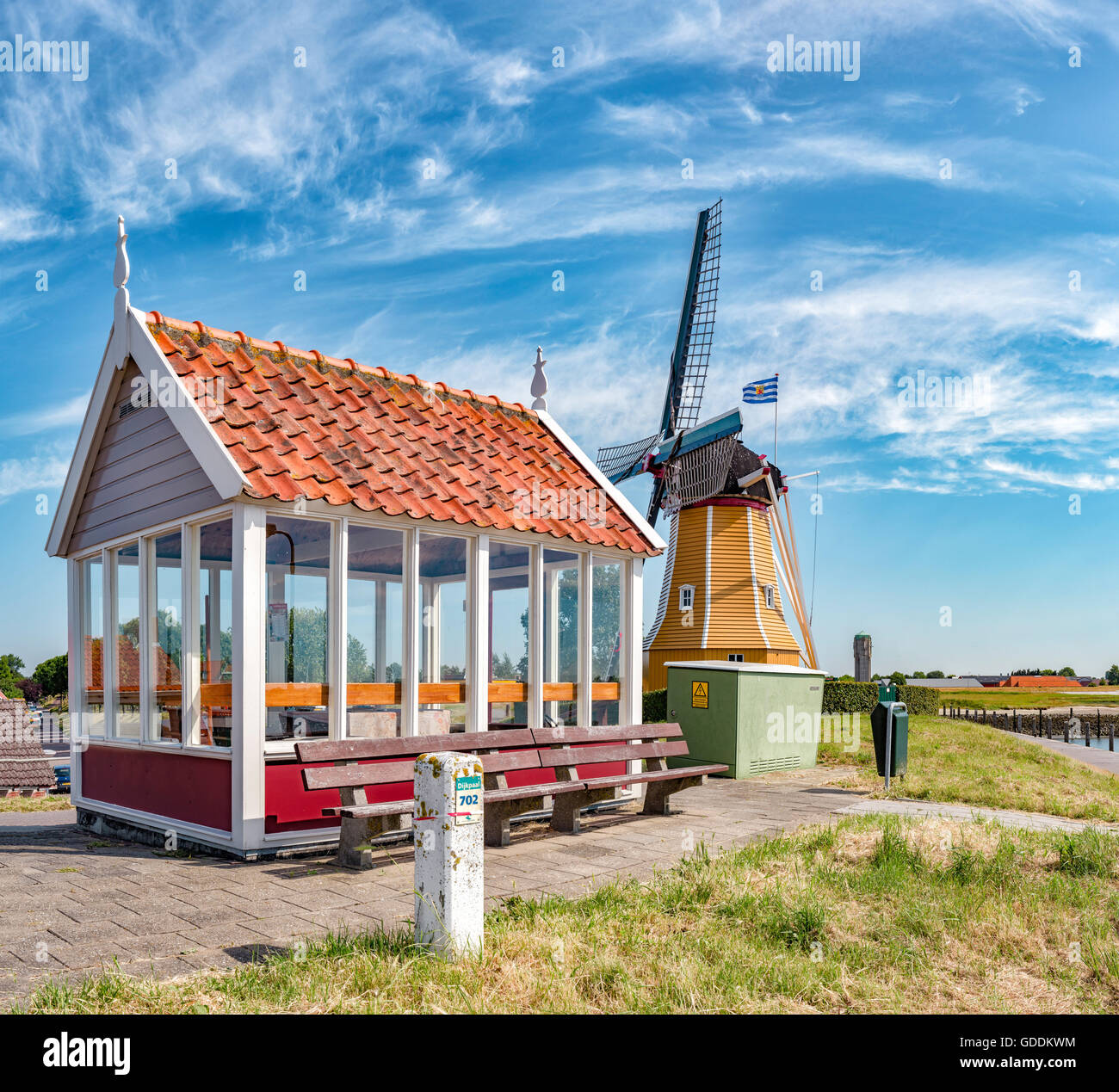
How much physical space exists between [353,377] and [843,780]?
8164mm

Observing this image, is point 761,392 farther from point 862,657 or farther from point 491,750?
point 491,750

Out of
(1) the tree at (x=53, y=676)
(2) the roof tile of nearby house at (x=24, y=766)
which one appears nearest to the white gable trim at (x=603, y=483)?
(2) the roof tile of nearby house at (x=24, y=766)

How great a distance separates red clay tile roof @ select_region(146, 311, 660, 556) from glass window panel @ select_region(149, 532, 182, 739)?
1425mm

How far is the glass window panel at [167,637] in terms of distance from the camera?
28.6 ft

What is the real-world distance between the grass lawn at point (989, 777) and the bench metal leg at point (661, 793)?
3.22 metres

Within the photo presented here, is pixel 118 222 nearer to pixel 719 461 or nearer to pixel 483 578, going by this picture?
pixel 483 578

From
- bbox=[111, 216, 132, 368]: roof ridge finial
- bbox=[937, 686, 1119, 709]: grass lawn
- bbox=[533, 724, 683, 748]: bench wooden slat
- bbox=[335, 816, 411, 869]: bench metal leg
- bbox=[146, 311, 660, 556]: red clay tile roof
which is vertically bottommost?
bbox=[937, 686, 1119, 709]: grass lawn

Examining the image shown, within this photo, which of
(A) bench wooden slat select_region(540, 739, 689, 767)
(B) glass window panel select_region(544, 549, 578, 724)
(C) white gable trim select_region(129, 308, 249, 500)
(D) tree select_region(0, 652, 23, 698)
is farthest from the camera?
(D) tree select_region(0, 652, 23, 698)

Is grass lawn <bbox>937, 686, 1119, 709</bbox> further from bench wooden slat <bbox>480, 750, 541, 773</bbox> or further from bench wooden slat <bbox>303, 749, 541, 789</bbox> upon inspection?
bench wooden slat <bbox>303, 749, 541, 789</bbox>

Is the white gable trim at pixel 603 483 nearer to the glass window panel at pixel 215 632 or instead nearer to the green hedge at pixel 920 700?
the glass window panel at pixel 215 632

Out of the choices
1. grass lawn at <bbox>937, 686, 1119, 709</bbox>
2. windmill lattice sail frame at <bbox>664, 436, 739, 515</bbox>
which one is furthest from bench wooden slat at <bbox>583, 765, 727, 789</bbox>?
grass lawn at <bbox>937, 686, 1119, 709</bbox>

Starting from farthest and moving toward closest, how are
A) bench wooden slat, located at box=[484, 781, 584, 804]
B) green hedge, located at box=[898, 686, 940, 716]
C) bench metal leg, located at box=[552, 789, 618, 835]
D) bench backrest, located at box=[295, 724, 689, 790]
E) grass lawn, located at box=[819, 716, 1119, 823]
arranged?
green hedge, located at box=[898, 686, 940, 716] → grass lawn, located at box=[819, 716, 1119, 823] → bench metal leg, located at box=[552, 789, 618, 835] → bench wooden slat, located at box=[484, 781, 584, 804] → bench backrest, located at box=[295, 724, 689, 790]

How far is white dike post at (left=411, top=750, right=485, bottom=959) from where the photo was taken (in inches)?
183
